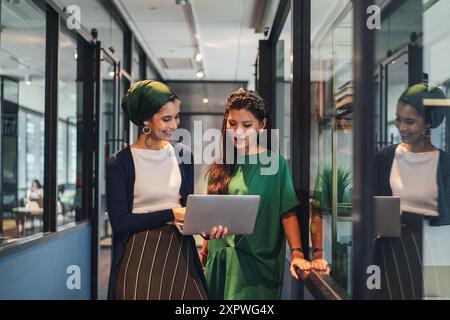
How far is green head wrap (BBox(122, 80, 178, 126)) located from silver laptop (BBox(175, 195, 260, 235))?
35cm

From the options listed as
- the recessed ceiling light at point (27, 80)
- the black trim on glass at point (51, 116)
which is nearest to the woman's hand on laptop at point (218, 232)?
the black trim on glass at point (51, 116)

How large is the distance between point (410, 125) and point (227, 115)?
0.65m

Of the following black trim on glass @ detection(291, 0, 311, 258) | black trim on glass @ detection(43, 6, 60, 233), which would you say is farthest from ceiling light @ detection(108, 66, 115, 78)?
black trim on glass @ detection(291, 0, 311, 258)

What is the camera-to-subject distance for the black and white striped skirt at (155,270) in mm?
1887

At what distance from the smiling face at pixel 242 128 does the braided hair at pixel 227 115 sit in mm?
14

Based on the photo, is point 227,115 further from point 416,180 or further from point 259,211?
point 416,180

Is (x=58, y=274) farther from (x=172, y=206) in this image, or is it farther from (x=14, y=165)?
(x=14, y=165)

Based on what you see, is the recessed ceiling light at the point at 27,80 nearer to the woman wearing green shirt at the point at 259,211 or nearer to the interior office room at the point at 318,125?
the interior office room at the point at 318,125

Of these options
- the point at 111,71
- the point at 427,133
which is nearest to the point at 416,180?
the point at 427,133

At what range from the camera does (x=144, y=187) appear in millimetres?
1871

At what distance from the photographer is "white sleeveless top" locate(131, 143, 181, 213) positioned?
187cm

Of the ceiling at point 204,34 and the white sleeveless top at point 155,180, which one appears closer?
the white sleeveless top at point 155,180

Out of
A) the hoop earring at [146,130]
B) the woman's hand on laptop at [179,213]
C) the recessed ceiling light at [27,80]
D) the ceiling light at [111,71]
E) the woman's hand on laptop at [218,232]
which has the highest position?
the recessed ceiling light at [27,80]

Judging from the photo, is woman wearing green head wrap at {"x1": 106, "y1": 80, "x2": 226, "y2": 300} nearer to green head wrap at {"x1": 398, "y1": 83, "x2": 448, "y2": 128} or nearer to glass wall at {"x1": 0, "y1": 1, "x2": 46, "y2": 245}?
green head wrap at {"x1": 398, "y1": 83, "x2": 448, "y2": 128}
